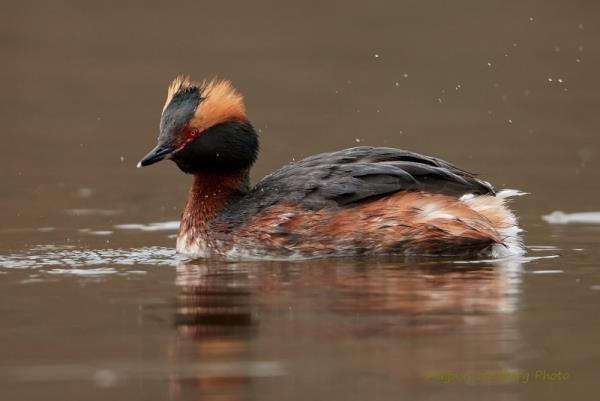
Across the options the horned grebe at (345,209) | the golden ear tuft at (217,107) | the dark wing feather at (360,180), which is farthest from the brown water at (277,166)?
the golden ear tuft at (217,107)

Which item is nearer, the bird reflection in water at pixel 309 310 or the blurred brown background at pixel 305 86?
the bird reflection in water at pixel 309 310

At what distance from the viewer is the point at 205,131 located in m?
10.2

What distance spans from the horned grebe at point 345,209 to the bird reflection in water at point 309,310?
20cm

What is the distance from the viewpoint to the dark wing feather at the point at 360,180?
9.56 meters

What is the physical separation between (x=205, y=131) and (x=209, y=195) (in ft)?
1.56

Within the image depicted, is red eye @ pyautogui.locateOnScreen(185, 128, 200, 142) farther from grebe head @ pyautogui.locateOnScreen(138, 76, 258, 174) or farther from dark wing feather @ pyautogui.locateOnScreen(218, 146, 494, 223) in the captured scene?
dark wing feather @ pyautogui.locateOnScreen(218, 146, 494, 223)

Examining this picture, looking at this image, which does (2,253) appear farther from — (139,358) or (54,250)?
(139,358)

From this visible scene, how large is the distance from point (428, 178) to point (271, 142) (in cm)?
582

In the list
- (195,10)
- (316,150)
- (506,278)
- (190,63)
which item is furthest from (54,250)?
(195,10)

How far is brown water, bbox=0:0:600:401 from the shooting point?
6430mm

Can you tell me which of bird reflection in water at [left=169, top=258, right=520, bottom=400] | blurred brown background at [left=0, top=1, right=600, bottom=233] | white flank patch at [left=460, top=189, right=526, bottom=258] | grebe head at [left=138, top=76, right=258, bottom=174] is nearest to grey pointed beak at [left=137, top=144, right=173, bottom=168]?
grebe head at [left=138, top=76, right=258, bottom=174]

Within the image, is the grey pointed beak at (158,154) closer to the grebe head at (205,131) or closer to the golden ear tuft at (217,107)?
the grebe head at (205,131)

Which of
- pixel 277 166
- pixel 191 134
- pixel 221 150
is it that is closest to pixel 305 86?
pixel 277 166

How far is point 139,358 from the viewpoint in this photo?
666cm
